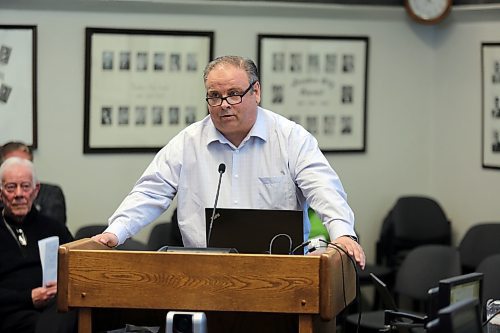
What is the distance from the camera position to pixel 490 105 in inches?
293

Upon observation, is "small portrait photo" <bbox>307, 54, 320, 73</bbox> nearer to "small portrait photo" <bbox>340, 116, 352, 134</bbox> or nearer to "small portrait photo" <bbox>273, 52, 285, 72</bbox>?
"small portrait photo" <bbox>273, 52, 285, 72</bbox>

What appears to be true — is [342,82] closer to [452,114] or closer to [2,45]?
[452,114]

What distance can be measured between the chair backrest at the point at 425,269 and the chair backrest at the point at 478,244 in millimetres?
432

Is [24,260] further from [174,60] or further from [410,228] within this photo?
[410,228]

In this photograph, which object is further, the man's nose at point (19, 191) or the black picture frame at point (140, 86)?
the black picture frame at point (140, 86)

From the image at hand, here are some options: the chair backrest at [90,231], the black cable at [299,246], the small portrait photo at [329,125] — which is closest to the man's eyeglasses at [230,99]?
the black cable at [299,246]

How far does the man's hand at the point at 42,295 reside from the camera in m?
5.15

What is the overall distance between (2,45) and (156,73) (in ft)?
3.52

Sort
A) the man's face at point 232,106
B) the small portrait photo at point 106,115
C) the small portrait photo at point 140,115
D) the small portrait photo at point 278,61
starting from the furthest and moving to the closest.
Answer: the small portrait photo at point 278,61 → the small portrait photo at point 140,115 → the small portrait photo at point 106,115 → the man's face at point 232,106

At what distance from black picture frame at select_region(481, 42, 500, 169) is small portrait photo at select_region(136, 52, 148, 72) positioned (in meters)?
2.46

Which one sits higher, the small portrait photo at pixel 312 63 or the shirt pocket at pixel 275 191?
the small portrait photo at pixel 312 63

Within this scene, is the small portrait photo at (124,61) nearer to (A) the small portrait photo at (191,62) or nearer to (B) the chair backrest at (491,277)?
(A) the small portrait photo at (191,62)

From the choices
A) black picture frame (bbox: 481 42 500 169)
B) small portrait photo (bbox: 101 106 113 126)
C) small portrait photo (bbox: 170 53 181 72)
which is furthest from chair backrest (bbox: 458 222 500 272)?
small portrait photo (bbox: 101 106 113 126)

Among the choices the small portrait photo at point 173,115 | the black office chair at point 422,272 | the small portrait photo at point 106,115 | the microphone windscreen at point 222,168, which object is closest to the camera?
the microphone windscreen at point 222,168
